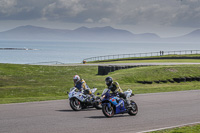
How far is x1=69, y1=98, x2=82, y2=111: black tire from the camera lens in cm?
1461

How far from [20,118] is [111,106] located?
3.33 meters

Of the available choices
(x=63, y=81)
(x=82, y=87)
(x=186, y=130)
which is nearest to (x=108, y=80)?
(x=82, y=87)

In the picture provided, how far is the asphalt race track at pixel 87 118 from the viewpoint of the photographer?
10688 mm

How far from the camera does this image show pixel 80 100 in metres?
14.7

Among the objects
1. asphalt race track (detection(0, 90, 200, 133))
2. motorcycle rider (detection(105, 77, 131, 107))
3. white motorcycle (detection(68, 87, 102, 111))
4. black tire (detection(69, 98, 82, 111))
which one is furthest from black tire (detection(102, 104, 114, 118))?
black tire (detection(69, 98, 82, 111))

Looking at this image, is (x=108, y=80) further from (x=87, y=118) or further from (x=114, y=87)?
(x=87, y=118)

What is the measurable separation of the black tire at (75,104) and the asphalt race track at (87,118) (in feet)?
0.68

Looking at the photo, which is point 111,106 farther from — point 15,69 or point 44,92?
point 15,69

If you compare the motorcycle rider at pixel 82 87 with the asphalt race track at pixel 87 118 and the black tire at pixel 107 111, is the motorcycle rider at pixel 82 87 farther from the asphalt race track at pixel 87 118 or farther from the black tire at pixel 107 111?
the black tire at pixel 107 111

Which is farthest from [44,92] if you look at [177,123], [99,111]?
[177,123]

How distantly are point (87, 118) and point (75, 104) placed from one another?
215 centimetres

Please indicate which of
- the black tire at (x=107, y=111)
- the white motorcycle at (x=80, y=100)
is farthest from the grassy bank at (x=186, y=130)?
the white motorcycle at (x=80, y=100)

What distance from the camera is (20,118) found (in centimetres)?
1253

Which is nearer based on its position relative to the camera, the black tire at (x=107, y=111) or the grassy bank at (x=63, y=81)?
the black tire at (x=107, y=111)
